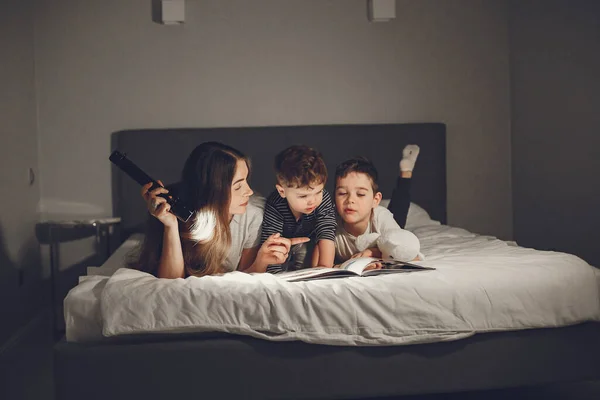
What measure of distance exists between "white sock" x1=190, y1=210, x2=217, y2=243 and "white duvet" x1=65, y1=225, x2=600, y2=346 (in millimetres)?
157

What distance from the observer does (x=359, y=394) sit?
7.24ft

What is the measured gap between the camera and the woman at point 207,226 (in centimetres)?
237

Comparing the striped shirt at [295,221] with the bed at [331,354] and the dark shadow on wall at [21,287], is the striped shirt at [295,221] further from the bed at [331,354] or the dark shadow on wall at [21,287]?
the dark shadow on wall at [21,287]

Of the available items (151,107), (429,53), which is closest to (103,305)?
(151,107)

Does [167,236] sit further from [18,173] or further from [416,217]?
[416,217]

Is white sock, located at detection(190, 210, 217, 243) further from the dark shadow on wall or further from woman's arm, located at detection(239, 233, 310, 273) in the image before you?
the dark shadow on wall

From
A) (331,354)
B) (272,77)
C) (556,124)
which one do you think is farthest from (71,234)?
(556,124)

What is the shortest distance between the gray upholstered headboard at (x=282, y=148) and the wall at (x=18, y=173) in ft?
1.68

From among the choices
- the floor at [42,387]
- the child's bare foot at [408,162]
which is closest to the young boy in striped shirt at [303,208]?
the floor at [42,387]

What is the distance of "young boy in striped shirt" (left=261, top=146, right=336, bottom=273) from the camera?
240cm

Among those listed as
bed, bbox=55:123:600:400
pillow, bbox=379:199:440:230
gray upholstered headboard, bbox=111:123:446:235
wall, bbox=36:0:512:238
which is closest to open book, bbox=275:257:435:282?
bed, bbox=55:123:600:400

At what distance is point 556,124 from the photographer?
3.93m

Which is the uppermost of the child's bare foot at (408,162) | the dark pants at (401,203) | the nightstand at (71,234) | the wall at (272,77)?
the wall at (272,77)

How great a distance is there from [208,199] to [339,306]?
1.89 ft
